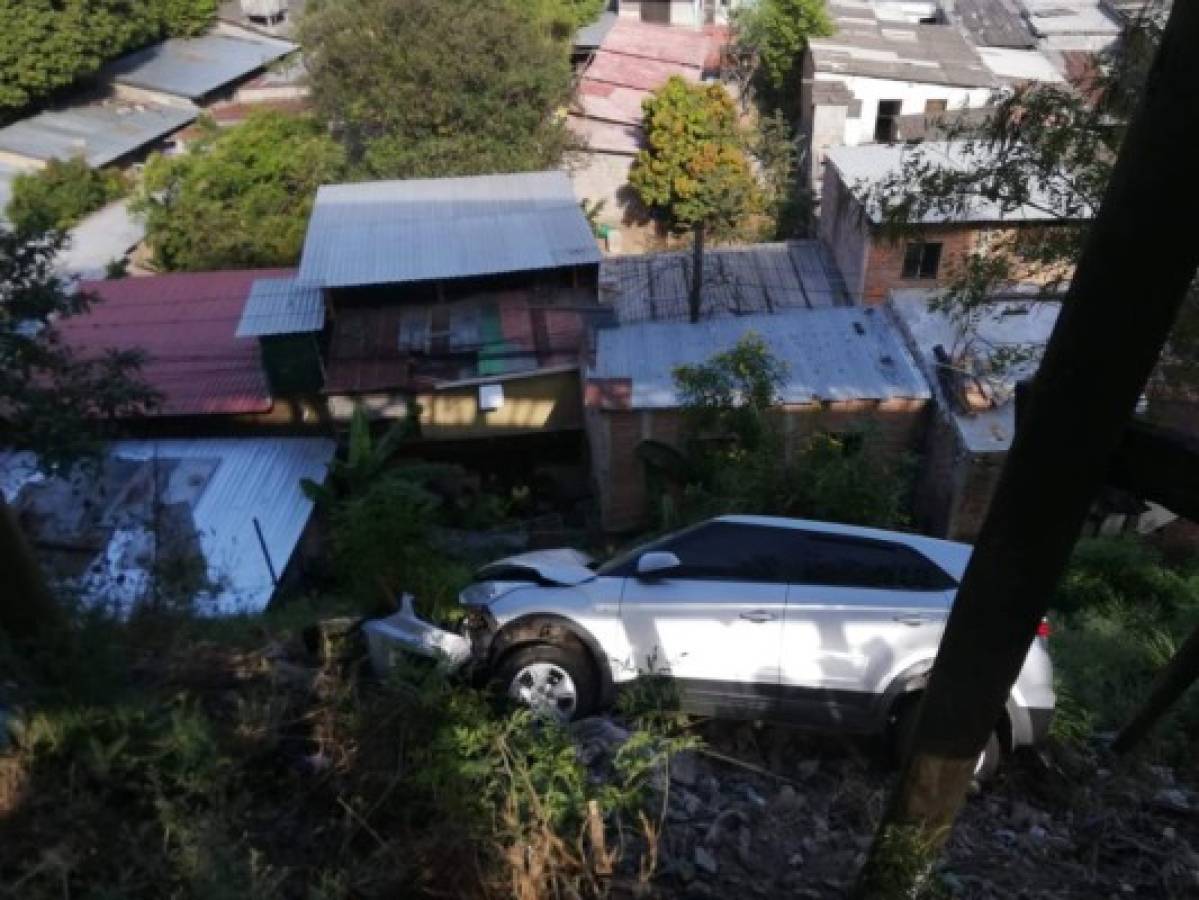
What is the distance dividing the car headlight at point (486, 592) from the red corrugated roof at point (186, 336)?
30.1ft

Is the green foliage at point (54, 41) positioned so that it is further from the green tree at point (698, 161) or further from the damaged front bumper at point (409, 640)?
the damaged front bumper at point (409, 640)

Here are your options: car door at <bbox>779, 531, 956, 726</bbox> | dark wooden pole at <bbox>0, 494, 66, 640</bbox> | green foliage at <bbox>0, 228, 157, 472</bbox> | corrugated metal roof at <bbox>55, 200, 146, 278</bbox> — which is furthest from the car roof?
corrugated metal roof at <bbox>55, 200, 146, 278</bbox>

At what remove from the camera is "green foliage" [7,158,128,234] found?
894 inches

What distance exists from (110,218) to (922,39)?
2140 centimetres

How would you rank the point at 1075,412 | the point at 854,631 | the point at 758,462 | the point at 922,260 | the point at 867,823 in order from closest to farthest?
1. the point at 1075,412
2. the point at 867,823
3. the point at 854,631
4. the point at 758,462
5. the point at 922,260

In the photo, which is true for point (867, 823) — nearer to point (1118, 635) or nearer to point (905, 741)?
point (905, 741)

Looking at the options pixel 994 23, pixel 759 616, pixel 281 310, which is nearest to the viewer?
pixel 759 616

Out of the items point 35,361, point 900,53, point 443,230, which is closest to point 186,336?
point 443,230

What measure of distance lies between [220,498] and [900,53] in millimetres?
19271

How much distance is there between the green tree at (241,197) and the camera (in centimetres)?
1998

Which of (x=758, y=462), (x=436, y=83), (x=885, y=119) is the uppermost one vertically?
(x=758, y=462)

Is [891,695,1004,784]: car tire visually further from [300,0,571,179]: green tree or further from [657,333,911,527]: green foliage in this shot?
[300,0,571,179]: green tree

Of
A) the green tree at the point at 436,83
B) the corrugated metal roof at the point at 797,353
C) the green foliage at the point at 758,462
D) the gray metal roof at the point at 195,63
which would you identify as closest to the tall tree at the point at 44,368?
the green foliage at the point at 758,462

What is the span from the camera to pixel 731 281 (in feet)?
58.8
